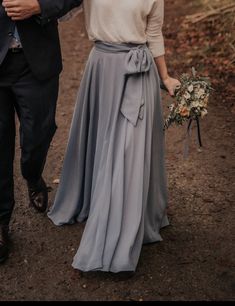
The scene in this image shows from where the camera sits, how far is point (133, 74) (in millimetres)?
3832

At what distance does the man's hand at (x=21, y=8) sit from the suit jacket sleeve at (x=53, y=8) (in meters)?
0.03

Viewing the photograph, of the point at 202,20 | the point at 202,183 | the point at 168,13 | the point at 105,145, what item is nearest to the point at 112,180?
the point at 105,145

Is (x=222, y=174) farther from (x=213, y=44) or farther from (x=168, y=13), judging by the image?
(x=168, y=13)

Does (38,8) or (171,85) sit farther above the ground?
(38,8)

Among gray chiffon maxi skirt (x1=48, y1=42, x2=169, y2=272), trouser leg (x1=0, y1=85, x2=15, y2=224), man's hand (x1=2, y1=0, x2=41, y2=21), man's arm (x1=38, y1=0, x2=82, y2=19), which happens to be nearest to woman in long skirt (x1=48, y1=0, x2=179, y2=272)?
gray chiffon maxi skirt (x1=48, y1=42, x2=169, y2=272)

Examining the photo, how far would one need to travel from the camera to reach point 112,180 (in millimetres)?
3877

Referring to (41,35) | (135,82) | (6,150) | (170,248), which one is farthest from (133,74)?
(170,248)

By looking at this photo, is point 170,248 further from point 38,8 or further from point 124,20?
point 38,8

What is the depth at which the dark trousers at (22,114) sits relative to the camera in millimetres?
3889

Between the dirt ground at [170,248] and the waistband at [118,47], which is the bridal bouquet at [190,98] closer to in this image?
the waistband at [118,47]

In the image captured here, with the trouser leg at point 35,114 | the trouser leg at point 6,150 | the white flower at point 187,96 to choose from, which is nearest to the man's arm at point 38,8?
the trouser leg at point 35,114

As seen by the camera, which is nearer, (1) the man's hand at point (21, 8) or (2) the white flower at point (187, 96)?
(1) the man's hand at point (21, 8)

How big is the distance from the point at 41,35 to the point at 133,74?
652mm

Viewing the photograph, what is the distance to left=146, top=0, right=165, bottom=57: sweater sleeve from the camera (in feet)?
12.3
